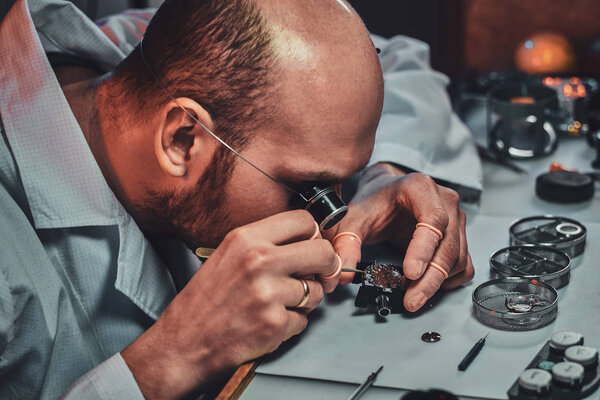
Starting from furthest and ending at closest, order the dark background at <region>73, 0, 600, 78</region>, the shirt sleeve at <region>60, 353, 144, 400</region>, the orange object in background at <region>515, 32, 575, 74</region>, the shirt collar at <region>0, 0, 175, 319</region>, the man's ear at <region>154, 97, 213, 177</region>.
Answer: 1. the dark background at <region>73, 0, 600, 78</region>
2. the orange object in background at <region>515, 32, 575, 74</region>
3. the shirt collar at <region>0, 0, 175, 319</region>
4. the man's ear at <region>154, 97, 213, 177</region>
5. the shirt sleeve at <region>60, 353, 144, 400</region>

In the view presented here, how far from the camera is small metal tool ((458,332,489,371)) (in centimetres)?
103

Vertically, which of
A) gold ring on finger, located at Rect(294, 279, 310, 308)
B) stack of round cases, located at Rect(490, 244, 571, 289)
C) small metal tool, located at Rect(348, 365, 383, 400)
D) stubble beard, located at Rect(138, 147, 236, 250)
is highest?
stubble beard, located at Rect(138, 147, 236, 250)

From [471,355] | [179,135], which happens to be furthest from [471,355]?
[179,135]

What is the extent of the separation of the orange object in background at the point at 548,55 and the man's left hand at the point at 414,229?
1.31 meters

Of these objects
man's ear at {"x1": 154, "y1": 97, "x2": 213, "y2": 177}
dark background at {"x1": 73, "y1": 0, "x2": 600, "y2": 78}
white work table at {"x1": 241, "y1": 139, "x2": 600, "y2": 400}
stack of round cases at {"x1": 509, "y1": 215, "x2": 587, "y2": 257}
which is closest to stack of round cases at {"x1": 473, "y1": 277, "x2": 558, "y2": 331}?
white work table at {"x1": 241, "y1": 139, "x2": 600, "y2": 400}

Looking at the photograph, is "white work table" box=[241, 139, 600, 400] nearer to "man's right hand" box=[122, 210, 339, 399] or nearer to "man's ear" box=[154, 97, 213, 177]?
"man's right hand" box=[122, 210, 339, 399]

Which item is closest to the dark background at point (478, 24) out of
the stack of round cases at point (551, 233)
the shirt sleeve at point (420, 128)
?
the shirt sleeve at point (420, 128)

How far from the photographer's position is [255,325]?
1.08m

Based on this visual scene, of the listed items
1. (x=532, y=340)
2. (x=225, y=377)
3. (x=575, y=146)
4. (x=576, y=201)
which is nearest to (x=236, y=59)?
(x=225, y=377)

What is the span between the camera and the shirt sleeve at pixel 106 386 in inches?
42.8

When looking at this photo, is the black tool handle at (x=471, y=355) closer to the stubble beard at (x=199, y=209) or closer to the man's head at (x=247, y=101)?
the man's head at (x=247, y=101)

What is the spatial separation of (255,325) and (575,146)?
1461mm

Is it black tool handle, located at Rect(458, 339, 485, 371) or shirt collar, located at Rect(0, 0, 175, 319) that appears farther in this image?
shirt collar, located at Rect(0, 0, 175, 319)

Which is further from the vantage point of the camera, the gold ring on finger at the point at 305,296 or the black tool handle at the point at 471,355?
the gold ring on finger at the point at 305,296
